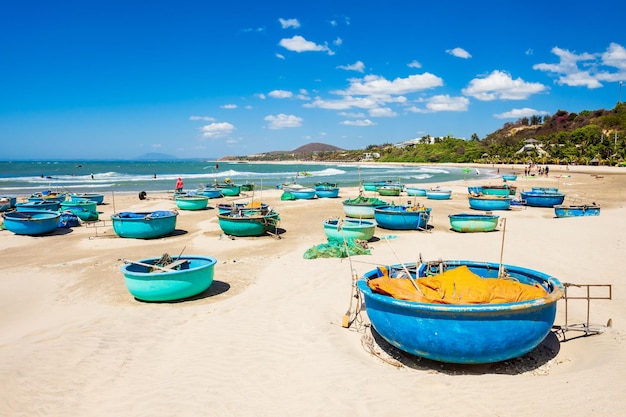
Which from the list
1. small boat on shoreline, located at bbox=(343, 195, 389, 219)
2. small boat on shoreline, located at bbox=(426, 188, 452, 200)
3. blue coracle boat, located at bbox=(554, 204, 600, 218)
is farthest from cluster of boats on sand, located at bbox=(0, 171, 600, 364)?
small boat on shoreline, located at bbox=(426, 188, 452, 200)

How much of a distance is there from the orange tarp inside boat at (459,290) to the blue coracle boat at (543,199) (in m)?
21.5

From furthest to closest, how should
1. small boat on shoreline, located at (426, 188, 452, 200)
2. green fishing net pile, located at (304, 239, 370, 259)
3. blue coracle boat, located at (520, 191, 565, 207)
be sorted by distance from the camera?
small boat on shoreline, located at (426, 188, 452, 200), blue coracle boat, located at (520, 191, 565, 207), green fishing net pile, located at (304, 239, 370, 259)

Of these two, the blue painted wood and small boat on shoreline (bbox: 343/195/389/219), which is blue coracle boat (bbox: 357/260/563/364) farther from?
the blue painted wood

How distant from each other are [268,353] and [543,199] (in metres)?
24.0

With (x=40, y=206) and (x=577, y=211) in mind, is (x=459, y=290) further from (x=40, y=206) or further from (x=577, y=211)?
(x=40, y=206)

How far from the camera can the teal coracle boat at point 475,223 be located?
667 inches

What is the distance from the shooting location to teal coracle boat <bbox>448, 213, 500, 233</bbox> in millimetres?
16953

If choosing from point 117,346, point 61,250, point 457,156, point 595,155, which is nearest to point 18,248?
point 61,250

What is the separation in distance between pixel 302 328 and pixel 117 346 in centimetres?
306

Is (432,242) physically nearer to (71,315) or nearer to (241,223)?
(241,223)

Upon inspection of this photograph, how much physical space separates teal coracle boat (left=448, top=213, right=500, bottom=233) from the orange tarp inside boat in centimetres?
1079

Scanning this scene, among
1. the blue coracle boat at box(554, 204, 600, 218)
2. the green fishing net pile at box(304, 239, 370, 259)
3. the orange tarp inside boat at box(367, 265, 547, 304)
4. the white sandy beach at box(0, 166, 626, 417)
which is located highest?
the orange tarp inside boat at box(367, 265, 547, 304)

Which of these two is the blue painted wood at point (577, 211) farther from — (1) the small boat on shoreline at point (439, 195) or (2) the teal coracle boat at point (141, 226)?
(2) the teal coracle boat at point (141, 226)

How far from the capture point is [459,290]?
6.39 meters
